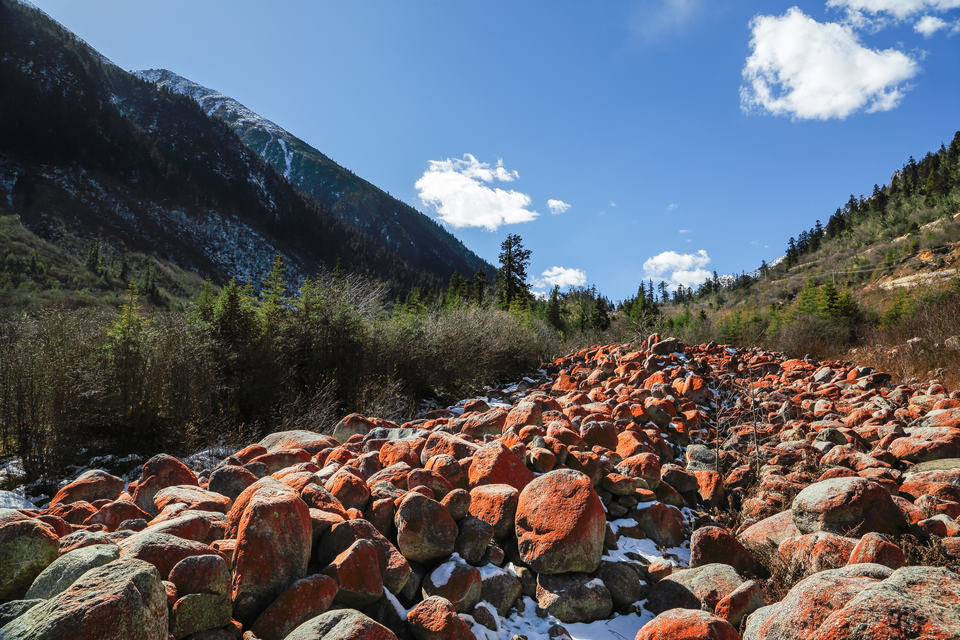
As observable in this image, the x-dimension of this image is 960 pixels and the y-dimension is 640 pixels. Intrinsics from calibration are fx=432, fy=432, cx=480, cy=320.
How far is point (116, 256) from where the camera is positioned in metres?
49.7

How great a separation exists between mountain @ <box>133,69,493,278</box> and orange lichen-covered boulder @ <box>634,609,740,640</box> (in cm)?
12823

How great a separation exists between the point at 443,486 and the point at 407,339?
8.18 m

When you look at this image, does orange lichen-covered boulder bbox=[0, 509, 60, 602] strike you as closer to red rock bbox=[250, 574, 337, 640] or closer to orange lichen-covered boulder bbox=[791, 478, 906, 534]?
red rock bbox=[250, 574, 337, 640]

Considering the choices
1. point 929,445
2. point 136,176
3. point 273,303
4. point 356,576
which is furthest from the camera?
point 136,176

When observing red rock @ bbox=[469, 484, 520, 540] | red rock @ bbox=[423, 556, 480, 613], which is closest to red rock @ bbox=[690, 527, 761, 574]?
red rock @ bbox=[469, 484, 520, 540]

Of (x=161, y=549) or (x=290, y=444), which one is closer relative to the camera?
(x=161, y=549)

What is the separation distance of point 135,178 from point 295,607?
93.1 meters

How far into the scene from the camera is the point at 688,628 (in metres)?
2.30

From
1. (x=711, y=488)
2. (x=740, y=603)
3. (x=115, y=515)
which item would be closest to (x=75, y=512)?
(x=115, y=515)

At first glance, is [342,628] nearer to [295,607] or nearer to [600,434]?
[295,607]

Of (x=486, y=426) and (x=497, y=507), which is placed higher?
(x=486, y=426)

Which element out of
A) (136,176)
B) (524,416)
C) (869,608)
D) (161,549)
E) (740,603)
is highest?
(136,176)

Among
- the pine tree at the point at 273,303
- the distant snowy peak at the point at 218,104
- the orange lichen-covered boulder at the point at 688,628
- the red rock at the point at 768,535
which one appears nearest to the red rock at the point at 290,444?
the pine tree at the point at 273,303

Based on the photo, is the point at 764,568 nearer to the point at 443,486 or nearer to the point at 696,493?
the point at 696,493
